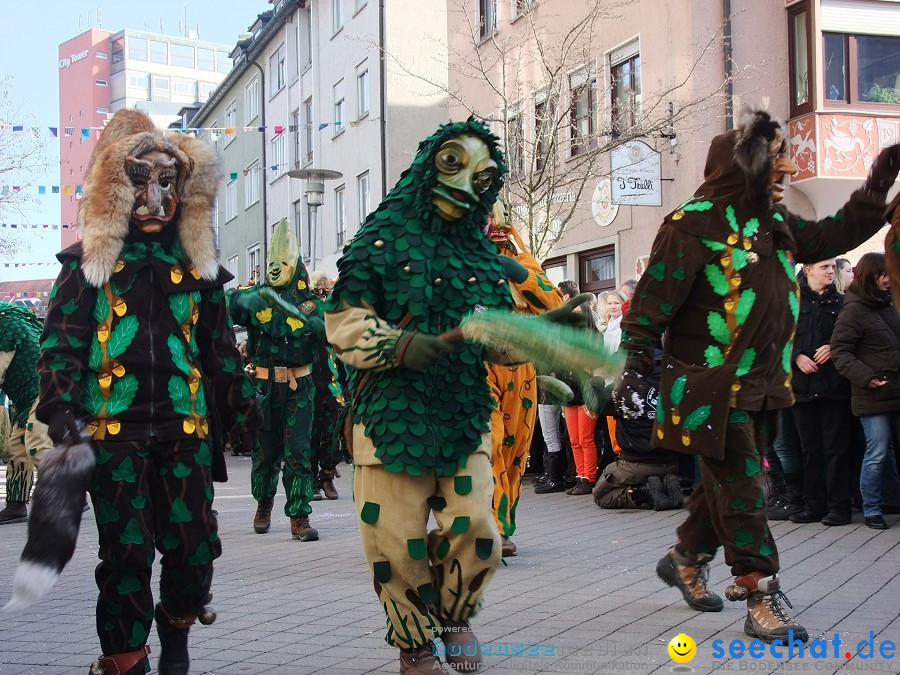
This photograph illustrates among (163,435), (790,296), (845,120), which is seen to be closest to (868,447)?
(790,296)

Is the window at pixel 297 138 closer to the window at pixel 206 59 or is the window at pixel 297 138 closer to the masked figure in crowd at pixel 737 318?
the masked figure in crowd at pixel 737 318

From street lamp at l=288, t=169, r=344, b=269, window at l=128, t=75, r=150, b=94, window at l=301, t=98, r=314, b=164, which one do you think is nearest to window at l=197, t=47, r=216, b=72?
window at l=128, t=75, r=150, b=94

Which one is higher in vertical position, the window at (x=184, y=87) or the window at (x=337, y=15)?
the window at (x=184, y=87)

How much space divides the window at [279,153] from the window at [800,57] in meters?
22.0

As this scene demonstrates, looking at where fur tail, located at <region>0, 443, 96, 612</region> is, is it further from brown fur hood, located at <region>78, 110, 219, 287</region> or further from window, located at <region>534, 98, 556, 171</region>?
window, located at <region>534, 98, 556, 171</region>

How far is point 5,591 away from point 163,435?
3.26 meters

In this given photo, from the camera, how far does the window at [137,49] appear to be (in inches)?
3989

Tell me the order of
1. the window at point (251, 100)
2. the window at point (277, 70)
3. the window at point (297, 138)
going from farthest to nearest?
the window at point (251, 100)
the window at point (277, 70)
the window at point (297, 138)

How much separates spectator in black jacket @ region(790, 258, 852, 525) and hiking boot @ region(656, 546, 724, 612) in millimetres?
3520

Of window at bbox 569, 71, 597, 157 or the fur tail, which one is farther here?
window at bbox 569, 71, 597, 157

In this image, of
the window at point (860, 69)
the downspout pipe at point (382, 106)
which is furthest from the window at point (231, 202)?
the window at point (860, 69)

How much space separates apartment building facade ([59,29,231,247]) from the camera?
10138 centimetres

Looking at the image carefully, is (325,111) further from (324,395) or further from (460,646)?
(460,646)

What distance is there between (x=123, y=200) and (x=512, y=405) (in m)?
3.05
